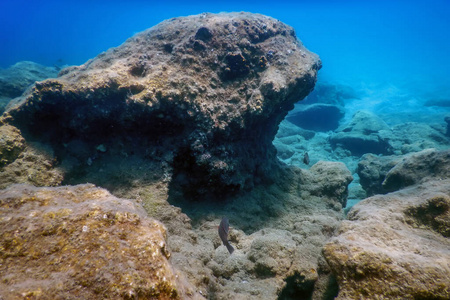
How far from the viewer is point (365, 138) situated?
11805 mm

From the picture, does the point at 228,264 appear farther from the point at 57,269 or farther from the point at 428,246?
the point at 428,246

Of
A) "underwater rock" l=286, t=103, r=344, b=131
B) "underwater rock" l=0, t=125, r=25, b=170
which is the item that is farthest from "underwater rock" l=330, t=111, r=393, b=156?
"underwater rock" l=0, t=125, r=25, b=170

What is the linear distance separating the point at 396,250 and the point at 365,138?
11.7 metres

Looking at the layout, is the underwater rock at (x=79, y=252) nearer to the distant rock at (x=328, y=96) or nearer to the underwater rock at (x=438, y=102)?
the distant rock at (x=328, y=96)

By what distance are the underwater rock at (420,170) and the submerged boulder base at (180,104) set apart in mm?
2851

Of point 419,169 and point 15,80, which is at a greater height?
point 419,169

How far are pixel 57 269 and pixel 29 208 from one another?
2.06 feet

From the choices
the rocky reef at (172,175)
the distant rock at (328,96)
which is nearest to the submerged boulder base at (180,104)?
the rocky reef at (172,175)

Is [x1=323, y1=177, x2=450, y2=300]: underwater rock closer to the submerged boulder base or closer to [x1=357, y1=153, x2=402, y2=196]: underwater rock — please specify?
the submerged boulder base

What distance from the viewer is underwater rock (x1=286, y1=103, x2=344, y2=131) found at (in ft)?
54.3

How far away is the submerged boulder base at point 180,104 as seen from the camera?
3840 millimetres

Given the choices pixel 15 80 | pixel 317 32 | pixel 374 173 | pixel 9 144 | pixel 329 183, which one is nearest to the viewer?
pixel 9 144

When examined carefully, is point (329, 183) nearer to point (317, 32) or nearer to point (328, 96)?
point (328, 96)

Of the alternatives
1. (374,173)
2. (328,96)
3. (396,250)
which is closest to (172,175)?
(396,250)
